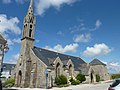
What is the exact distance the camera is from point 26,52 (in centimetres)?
4134

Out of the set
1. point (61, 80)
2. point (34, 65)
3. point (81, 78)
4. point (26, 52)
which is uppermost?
point (26, 52)

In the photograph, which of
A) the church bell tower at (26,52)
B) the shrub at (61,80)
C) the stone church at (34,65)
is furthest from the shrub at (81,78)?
the church bell tower at (26,52)

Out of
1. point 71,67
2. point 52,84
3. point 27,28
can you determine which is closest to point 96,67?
point 71,67

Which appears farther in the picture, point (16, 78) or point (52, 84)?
point (16, 78)

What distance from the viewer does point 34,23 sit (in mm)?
44469

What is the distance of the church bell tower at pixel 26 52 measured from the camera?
3948 centimetres

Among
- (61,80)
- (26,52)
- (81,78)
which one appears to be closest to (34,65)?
(26,52)

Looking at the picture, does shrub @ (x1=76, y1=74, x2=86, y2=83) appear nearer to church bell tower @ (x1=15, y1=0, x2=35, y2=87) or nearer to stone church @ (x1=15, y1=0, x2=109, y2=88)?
stone church @ (x1=15, y1=0, x2=109, y2=88)

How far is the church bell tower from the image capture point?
39.5 metres

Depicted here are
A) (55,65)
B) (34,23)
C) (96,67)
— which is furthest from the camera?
(96,67)

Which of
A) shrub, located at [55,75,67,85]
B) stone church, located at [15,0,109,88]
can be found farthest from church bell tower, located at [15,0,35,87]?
shrub, located at [55,75,67,85]

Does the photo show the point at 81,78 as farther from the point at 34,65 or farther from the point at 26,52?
the point at 26,52

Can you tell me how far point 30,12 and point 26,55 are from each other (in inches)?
448

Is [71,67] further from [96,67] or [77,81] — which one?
[96,67]
